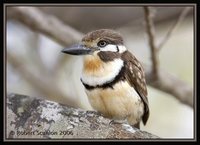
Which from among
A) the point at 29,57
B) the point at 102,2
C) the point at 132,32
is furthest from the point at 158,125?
the point at 102,2

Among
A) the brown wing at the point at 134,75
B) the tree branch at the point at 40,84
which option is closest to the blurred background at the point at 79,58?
the tree branch at the point at 40,84

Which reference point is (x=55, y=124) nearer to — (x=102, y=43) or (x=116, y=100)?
(x=116, y=100)

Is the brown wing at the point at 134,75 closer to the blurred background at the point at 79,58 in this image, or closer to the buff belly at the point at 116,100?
the buff belly at the point at 116,100

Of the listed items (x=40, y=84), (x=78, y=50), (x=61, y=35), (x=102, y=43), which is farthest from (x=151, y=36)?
(x=40, y=84)

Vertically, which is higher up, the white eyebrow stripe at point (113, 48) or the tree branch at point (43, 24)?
the tree branch at point (43, 24)

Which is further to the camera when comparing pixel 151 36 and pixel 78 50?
pixel 151 36
